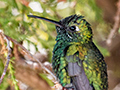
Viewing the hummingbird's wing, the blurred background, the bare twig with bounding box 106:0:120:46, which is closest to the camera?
the hummingbird's wing

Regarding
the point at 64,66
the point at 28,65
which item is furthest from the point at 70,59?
the point at 28,65

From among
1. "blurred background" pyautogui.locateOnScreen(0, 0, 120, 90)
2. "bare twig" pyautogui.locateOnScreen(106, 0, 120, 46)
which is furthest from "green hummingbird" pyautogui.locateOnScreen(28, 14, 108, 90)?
"bare twig" pyautogui.locateOnScreen(106, 0, 120, 46)

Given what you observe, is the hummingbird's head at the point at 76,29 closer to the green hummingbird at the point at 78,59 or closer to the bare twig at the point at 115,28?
the green hummingbird at the point at 78,59

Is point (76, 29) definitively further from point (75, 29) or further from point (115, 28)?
point (115, 28)

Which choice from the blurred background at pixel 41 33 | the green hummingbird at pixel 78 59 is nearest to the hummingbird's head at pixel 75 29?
the green hummingbird at pixel 78 59

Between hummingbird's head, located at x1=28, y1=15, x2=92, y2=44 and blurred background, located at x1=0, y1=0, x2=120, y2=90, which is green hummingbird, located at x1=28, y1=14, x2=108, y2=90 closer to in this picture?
hummingbird's head, located at x1=28, y1=15, x2=92, y2=44

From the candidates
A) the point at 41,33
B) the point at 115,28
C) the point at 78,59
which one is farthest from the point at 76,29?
the point at 115,28

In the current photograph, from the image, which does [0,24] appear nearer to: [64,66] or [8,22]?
[8,22]

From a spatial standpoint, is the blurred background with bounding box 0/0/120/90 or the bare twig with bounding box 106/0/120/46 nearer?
the blurred background with bounding box 0/0/120/90

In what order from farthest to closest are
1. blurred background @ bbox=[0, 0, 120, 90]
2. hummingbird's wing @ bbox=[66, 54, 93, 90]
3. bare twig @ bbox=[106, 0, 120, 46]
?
bare twig @ bbox=[106, 0, 120, 46], blurred background @ bbox=[0, 0, 120, 90], hummingbird's wing @ bbox=[66, 54, 93, 90]
